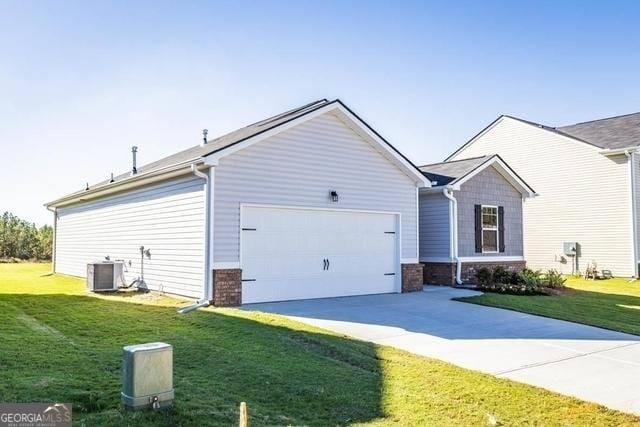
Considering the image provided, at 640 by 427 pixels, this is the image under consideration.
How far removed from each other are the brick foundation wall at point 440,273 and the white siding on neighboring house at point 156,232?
297 inches

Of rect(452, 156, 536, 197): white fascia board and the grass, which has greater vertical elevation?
rect(452, 156, 536, 197): white fascia board

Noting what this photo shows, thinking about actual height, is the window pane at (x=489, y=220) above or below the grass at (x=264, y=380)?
above

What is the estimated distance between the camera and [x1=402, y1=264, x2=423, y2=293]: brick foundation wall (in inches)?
522

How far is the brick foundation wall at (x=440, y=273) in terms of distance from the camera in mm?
15016

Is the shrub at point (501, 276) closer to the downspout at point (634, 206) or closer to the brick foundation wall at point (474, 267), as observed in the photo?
the brick foundation wall at point (474, 267)

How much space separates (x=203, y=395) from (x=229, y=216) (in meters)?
6.13

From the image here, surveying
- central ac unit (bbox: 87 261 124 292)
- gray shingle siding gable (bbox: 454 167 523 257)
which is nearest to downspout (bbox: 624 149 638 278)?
gray shingle siding gable (bbox: 454 167 523 257)

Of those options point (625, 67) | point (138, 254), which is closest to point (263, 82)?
point (138, 254)

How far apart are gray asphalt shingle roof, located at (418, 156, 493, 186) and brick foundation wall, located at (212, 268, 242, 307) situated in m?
7.78

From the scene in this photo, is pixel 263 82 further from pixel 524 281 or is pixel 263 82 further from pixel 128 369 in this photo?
pixel 128 369

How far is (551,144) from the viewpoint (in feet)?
68.5

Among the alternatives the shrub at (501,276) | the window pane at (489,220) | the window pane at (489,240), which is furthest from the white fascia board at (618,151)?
the shrub at (501,276)

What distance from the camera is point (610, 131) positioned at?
20625 mm

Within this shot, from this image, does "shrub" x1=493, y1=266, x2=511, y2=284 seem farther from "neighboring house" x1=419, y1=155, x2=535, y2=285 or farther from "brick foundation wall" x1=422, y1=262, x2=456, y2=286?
"brick foundation wall" x1=422, y1=262, x2=456, y2=286
